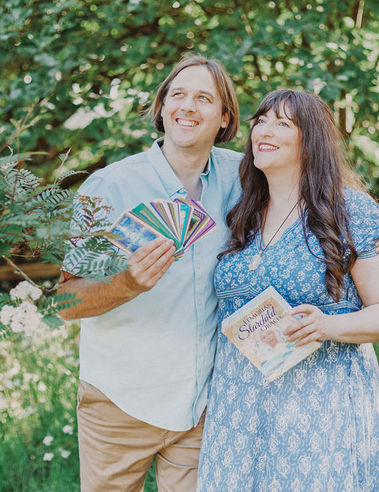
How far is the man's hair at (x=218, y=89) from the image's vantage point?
2643 mm

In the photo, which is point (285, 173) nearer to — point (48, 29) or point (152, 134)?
point (152, 134)

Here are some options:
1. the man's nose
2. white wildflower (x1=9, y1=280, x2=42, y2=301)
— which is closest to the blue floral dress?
the man's nose

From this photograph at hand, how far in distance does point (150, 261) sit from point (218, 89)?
107cm

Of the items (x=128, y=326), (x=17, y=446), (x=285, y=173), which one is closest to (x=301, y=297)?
(x=285, y=173)

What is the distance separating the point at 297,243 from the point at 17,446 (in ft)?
7.17

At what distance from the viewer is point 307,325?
2018 mm

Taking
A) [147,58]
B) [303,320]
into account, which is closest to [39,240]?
[303,320]

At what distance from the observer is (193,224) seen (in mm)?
2014

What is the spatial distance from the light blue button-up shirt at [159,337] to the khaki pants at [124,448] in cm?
9

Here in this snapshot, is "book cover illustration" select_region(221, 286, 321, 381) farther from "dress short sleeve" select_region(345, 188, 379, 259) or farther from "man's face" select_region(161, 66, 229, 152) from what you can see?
"man's face" select_region(161, 66, 229, 152)

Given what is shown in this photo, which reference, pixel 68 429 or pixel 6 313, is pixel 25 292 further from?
pixel 68 429

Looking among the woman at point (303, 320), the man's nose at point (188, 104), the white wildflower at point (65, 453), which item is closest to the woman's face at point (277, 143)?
the woman at point (303, 320)

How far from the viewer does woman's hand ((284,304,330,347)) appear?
79.4 inches

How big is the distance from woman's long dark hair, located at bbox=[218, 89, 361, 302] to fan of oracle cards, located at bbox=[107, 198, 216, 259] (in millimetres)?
409
